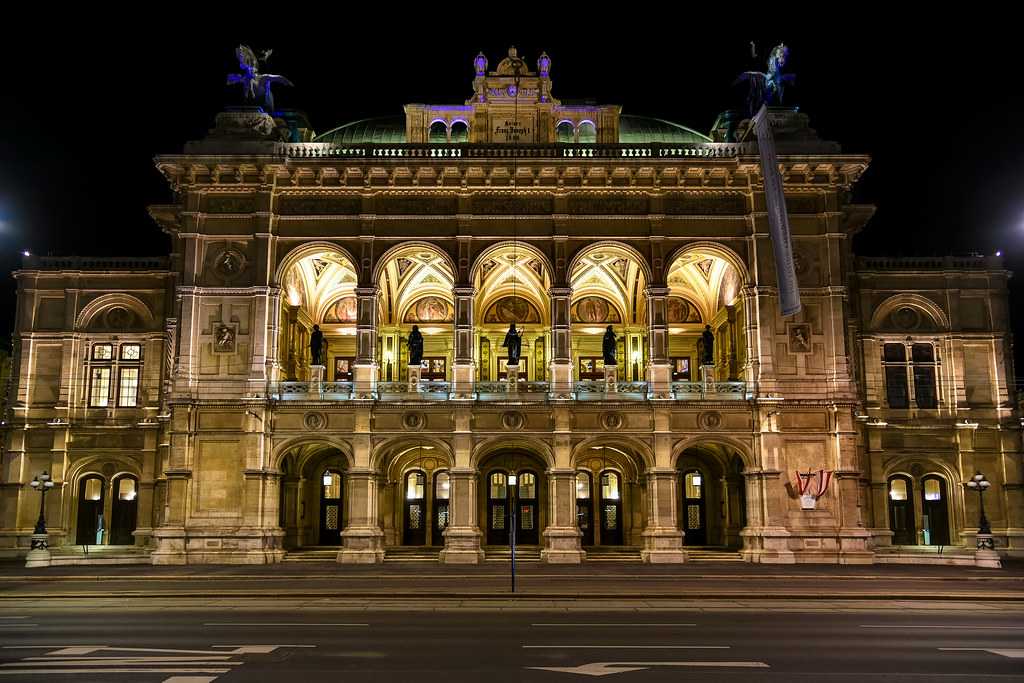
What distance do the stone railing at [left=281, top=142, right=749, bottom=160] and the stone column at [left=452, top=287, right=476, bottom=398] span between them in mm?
5725

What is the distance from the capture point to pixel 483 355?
47.1 meters

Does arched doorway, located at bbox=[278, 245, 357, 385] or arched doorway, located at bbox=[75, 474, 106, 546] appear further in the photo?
arched doorway, located at bbox=[75, 474, 106, 546]

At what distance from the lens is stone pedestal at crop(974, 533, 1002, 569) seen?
3412cm

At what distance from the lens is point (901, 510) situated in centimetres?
4272

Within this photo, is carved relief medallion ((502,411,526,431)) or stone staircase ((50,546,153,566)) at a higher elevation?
carved relief medallion ((502,411,526,431))

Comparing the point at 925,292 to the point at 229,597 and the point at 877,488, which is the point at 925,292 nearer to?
the point at 877,488

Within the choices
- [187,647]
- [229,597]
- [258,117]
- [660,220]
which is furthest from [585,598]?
[258,117]

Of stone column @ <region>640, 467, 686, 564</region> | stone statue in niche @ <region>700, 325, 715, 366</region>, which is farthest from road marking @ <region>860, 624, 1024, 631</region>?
stone statue in niche @ <region>700, 325, 715, 366</region>

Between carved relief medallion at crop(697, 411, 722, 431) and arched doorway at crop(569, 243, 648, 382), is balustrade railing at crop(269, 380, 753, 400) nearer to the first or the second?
carved relief medallion at crop(697, 411, 722, 431)

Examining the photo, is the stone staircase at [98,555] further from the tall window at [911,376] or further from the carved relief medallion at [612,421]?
the tall window at [911,376]

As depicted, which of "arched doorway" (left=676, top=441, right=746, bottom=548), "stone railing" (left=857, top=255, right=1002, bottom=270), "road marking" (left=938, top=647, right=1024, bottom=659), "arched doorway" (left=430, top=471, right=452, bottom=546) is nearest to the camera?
"road marking" (left=938, top=647, right=1024, bottom=659)

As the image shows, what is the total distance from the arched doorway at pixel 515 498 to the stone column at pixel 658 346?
8.92 metres

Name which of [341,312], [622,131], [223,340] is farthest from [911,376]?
[223,340]

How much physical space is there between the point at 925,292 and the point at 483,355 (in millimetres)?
21197
